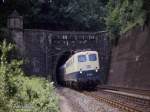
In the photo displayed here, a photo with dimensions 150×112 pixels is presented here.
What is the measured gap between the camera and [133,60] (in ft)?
114

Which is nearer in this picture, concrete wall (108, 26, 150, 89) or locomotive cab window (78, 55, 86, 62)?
concrete wall (108, 26, 150, 89)

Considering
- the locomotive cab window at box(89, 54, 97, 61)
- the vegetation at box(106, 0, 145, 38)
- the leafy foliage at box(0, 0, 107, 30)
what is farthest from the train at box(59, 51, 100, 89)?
the leafy foliage at box(0, 0, 107, 30)

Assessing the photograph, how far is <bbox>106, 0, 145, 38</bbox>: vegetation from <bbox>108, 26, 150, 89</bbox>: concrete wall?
748mm

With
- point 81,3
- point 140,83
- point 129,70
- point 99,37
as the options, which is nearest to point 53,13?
point 81,3

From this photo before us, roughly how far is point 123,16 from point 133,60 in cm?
532

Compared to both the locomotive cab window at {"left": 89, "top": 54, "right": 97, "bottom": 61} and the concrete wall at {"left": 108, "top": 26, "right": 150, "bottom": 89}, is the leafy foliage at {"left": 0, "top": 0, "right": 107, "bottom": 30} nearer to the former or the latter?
the concrete wall at {"left": 108, "top": 26, "right": 150, "bottom": 89}

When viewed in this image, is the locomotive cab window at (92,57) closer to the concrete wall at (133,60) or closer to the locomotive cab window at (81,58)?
the locomotive cab window at (81,58)

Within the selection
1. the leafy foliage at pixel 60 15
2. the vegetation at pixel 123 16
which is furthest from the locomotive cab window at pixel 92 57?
the leafy foliage at pixel 60 15

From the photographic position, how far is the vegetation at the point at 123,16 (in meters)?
33.0

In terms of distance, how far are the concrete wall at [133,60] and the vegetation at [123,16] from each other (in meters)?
0.75

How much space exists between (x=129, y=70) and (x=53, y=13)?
22.1 m

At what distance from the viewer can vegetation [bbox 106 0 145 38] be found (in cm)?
3300

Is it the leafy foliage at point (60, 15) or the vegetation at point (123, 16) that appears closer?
the vegetation at point (123, 16)

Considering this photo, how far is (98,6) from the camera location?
2408 inches
